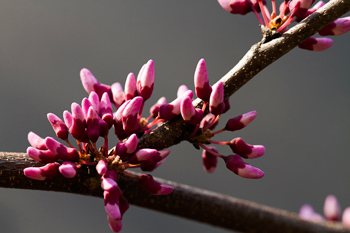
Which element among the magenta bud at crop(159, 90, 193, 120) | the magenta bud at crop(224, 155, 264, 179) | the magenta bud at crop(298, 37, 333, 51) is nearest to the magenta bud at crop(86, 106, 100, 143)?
the magenta bud at crop(159, 90, 193, 120)

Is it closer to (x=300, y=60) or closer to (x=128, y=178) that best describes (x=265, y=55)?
(x=128, y=178)

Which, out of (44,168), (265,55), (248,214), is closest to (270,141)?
(248,214)

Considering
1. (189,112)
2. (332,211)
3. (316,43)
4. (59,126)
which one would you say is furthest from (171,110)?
(332,211)

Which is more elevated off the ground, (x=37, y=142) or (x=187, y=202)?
(x=37, y=142)

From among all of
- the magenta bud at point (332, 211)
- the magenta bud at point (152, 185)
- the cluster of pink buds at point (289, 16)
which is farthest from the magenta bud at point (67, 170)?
the magenta bud at point (332, 211)

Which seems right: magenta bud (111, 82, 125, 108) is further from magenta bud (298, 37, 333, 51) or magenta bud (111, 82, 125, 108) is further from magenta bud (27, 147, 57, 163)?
magenta bud (298, 37, 333, 51)

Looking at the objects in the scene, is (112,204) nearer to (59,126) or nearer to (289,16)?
(59,126)
